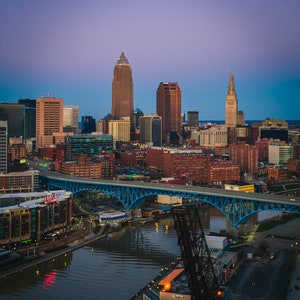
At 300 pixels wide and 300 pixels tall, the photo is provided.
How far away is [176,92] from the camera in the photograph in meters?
153

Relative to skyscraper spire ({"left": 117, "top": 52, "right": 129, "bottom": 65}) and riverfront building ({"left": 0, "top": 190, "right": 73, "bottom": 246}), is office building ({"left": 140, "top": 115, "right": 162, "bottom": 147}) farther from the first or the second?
riverfront building ({"left": 0, "top": 190, "right": 73, "bottom": 246})

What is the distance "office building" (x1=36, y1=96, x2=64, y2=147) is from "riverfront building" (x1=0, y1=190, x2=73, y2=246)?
70.7 metres

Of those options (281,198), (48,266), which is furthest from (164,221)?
(48,266)

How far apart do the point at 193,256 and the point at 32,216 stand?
1776 centimetres

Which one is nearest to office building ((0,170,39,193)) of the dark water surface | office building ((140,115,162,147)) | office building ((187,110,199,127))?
the dark water surface

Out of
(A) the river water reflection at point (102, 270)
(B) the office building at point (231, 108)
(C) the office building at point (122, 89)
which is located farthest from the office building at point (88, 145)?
(C) the office building at point (122, 89)

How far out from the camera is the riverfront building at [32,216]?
113 feet

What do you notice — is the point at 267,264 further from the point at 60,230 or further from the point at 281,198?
the point at 60,230

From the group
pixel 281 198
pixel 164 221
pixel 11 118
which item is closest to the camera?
pixel 281 198

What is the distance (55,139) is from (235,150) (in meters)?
45.3

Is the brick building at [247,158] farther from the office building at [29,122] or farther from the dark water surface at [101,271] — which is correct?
the office building at [29,122]

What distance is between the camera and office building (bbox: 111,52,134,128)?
539ft

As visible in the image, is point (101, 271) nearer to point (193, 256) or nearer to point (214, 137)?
point (193, 256)

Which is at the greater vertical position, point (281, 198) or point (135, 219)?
point (281, 198)
